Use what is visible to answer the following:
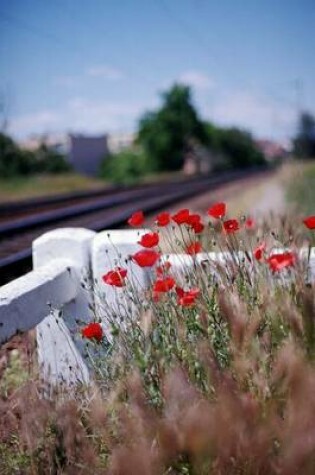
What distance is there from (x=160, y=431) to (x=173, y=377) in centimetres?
16

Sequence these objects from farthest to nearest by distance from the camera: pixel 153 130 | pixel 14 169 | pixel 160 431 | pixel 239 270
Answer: pixel 153 130 < pixel 14 169 < pixel 239 270 < pixel 160 431

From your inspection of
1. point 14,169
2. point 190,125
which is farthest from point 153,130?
point 14,169

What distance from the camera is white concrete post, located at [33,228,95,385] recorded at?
10.8 feet

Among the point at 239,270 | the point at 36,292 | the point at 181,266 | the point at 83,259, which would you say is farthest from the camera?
the point at 83,259

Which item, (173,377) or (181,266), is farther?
(181,266)

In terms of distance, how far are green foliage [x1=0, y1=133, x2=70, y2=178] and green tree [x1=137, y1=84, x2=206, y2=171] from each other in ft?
40.5

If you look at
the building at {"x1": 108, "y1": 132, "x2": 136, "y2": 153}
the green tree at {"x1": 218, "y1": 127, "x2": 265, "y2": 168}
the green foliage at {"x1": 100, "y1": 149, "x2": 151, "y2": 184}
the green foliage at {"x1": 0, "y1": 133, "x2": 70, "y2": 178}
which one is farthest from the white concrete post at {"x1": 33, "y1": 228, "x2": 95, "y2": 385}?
the building at {"x1": 108, "y1": 132, "x2": 136, "y2": 153}

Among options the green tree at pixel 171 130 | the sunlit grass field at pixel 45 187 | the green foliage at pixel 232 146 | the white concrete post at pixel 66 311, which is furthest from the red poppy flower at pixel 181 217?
the green foliage at pixel 232 146

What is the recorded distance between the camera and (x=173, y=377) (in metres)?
1.69

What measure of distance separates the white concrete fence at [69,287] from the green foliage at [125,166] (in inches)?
2869

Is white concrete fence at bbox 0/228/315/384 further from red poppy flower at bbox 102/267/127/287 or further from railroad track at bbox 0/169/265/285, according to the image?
railroad track at bbox 0/169/265/285

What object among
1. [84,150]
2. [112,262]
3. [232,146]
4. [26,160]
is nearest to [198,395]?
[112,262]

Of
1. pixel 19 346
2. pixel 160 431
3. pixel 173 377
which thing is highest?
pixel 173 377

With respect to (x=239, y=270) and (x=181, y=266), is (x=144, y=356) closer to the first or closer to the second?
(x=239, y=270)
